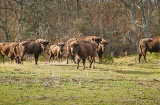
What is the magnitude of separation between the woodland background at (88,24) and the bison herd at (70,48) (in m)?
5.48

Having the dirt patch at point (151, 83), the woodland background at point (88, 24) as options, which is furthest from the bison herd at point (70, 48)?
the dirt patch at point (151, 83)

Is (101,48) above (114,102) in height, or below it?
above

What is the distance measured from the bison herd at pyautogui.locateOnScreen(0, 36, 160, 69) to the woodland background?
5.48m

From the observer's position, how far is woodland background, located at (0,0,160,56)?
36.3m

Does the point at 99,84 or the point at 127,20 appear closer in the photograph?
the point at 99,84

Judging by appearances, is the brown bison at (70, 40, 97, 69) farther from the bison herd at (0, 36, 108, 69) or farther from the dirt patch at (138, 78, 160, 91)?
the dirt patch at (138, 78, 160, 91)

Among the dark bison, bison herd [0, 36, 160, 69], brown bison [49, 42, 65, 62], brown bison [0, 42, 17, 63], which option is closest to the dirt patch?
bison herd [0, 36, 160, 69]

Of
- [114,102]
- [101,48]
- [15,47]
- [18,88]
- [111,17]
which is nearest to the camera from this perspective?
[114,102]

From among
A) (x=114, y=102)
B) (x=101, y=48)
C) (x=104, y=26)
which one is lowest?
(x=114, y=102)

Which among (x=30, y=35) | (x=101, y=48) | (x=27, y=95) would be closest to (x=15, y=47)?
(x=101, y=48)

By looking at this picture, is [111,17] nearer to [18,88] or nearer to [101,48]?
[101,48]

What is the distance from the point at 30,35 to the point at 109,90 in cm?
2280

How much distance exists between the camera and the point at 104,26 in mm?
42250

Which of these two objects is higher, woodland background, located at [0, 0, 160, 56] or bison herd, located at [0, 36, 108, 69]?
woodland background, located at [0, 0, 160, 56]
